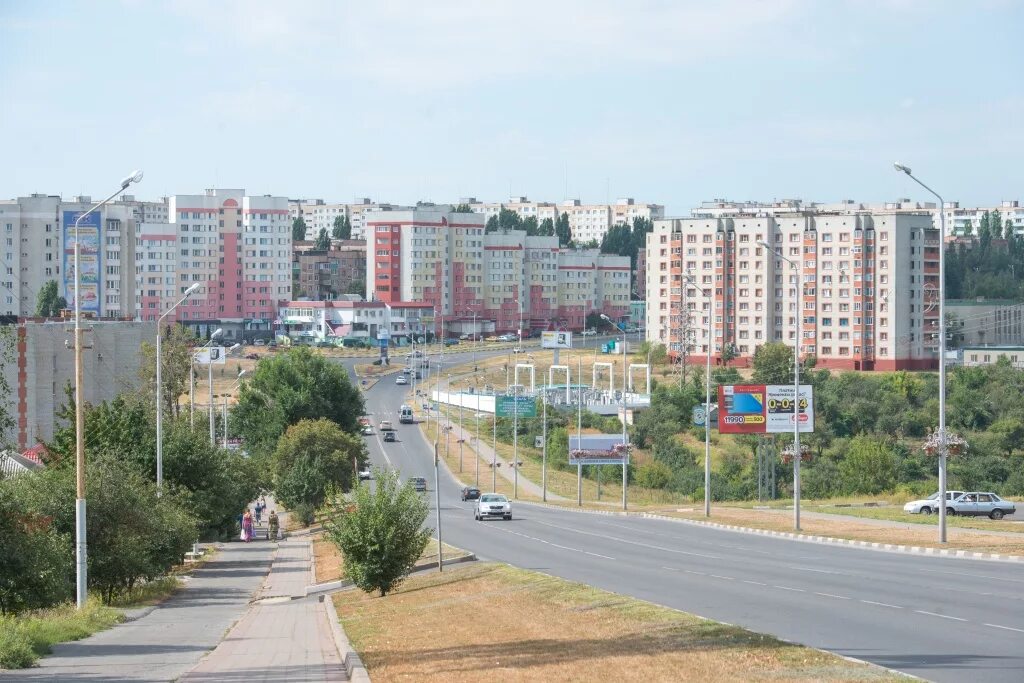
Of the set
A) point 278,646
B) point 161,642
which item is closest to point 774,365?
point 161,642

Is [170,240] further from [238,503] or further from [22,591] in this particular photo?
[22,591]

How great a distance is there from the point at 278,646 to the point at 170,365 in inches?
2419

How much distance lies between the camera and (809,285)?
433 feet

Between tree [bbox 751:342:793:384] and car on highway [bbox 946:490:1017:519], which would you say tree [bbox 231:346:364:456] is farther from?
car on highway [bbox 946:490:1017:519]

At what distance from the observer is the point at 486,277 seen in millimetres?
190375

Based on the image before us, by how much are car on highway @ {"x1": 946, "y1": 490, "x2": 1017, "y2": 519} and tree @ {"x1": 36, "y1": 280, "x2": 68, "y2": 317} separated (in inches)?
3765

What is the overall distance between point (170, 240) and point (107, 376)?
307ft

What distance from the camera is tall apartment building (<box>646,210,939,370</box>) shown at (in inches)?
4983

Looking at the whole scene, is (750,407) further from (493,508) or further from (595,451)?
(595,451)

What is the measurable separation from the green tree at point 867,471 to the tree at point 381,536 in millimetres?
51400

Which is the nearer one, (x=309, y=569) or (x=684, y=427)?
(x=309, y=569)

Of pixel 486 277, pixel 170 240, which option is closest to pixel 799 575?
pixel 170 240

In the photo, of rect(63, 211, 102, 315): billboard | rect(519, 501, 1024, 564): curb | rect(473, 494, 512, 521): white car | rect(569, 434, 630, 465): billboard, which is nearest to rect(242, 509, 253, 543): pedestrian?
rect(473, 494, 512, 521): white car

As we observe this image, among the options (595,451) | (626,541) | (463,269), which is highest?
(463,269)
